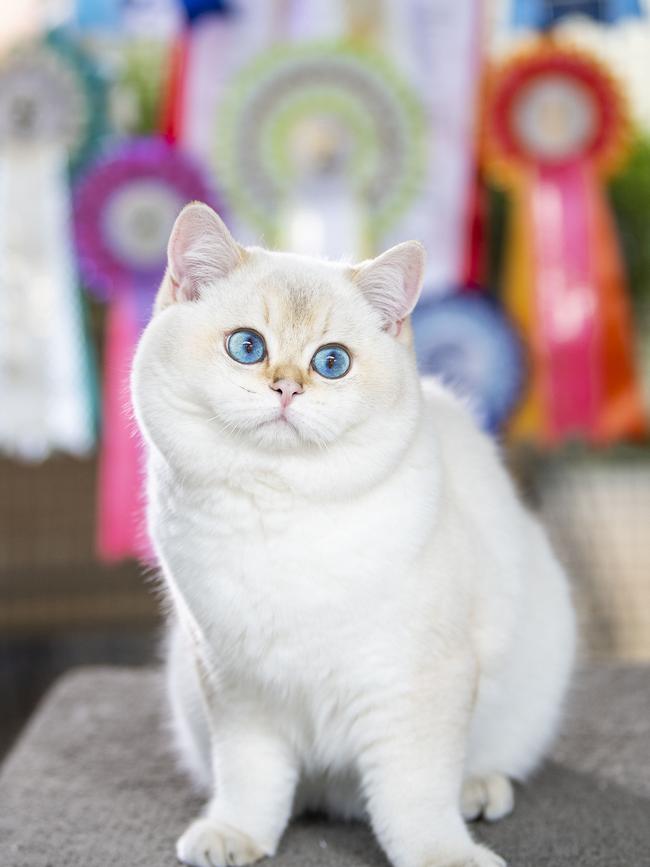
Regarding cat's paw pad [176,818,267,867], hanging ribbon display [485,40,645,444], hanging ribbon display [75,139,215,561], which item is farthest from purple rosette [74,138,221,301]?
cat's paw pad [176,818,267,867]

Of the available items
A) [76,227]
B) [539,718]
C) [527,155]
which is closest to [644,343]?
[527,155]

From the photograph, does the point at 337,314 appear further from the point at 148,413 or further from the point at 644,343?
the point at 644,343

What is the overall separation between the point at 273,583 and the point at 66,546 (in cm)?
162

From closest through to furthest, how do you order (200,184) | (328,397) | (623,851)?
(328,397), (623,851), (200,184)

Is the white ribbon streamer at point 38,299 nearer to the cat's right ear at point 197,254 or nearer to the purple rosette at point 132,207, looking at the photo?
the purple rosette at point 132,207

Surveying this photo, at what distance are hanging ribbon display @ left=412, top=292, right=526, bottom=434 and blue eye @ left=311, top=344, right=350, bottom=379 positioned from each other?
1.51 m

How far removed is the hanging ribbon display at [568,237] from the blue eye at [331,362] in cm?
159

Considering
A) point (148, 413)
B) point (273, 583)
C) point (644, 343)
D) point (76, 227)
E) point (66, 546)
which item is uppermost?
point (148, 413)

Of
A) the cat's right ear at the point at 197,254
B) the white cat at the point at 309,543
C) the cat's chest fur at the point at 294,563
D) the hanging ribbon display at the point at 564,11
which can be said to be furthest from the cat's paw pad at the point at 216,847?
the hanging ribbon display at the point at 564,11

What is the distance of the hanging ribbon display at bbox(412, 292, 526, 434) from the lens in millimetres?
2457

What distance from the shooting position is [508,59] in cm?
255

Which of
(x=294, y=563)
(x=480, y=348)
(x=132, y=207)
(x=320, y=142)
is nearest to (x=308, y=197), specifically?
(x=320, y=142)

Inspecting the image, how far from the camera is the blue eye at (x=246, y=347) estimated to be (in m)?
0.94

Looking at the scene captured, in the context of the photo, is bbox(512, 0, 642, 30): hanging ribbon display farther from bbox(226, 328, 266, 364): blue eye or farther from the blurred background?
bbox(226, 328, 266, 364): blue eye
